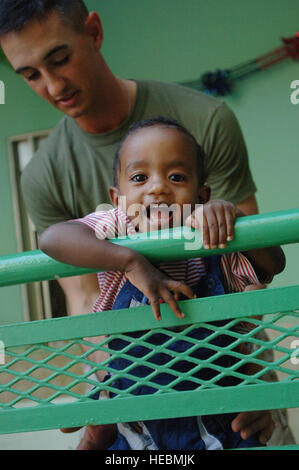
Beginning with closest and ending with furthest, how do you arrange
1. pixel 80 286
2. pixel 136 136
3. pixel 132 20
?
pixel 136 136 < pixel 80 286 < pixel 132 20

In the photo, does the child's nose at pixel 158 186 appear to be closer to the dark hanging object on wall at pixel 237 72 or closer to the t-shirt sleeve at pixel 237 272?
the t-shirt sleeve at pixel 237 272

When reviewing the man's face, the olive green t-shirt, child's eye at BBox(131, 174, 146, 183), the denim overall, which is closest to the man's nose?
the man's face

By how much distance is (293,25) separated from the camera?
117 inches

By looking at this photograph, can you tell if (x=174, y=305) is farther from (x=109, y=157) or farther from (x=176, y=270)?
(x=109, y=157)

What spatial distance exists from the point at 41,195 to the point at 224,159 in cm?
56

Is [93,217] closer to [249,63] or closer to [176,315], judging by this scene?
[176,315]

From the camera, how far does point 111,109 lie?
1409mm

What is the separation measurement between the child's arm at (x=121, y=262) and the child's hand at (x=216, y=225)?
0.09 m

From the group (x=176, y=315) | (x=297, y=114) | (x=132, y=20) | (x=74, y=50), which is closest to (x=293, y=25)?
(x=297, y=114)

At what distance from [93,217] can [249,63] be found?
8.27 ft

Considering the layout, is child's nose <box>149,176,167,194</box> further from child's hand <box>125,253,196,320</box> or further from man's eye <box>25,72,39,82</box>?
man's eye <box>25,72,39,82</box>

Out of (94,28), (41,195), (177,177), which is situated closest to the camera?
(177,177)

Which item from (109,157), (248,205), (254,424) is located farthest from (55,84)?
(254,424)

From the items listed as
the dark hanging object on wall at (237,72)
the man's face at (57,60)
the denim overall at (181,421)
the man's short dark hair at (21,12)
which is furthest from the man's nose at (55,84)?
the dark hanging object on wall at (237,72)
